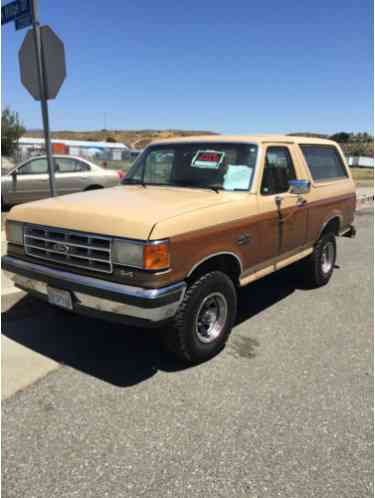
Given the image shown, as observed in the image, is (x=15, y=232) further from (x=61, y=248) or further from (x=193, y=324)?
(x=193, y=324)

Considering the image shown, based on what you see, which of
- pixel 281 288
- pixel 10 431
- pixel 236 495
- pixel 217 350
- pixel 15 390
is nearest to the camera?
pixel 236 495

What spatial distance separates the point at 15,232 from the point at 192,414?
225cm

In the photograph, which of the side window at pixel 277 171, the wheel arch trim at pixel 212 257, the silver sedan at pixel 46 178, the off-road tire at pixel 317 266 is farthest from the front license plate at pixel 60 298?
the silver sedan at pixel 46 178

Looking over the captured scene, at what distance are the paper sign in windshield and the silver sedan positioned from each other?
6968mm

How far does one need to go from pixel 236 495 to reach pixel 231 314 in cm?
173

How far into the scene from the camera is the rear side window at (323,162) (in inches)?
203

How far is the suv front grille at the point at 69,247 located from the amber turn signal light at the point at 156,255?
330 mm

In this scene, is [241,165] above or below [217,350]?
above

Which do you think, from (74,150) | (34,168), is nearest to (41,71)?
(34,168)

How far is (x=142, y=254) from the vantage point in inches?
113

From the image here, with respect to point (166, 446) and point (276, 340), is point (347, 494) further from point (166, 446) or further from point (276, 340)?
point (276, 340)

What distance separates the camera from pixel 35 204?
3748 mm

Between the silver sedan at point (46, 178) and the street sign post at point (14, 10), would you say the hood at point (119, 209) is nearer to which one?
the street sign post at point (14, 10)

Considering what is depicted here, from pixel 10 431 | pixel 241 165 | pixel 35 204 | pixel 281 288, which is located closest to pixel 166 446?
pixel 10 431
